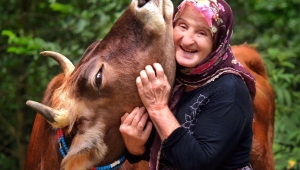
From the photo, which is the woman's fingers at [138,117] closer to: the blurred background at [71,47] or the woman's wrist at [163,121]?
the woman's wrist at [163,121]

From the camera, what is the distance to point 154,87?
2922 mm

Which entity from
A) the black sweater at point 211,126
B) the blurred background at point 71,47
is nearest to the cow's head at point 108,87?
the black sweater at point 211,126

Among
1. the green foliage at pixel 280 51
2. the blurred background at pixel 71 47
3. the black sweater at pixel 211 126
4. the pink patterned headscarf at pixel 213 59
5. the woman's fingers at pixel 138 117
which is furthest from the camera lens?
the green foliage at pixel 280 51

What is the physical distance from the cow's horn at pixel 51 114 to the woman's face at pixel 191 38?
0.67 meters

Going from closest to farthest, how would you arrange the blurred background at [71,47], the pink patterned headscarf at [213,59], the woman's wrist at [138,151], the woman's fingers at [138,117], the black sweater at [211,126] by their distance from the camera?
the black sweater at [211,126] < the pink patterned headscarf at [213,59] < the woman's fingers at [138,117] < the woman's wrist at [138,151] < the blurred background at [71,47]

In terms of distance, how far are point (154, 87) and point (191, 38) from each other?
12.3 inches

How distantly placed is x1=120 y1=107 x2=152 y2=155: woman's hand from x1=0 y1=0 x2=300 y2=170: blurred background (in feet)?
8.25

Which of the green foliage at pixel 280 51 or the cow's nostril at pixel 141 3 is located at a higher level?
the cow's nostril at pixel 141 3

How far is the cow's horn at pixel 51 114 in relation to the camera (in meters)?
2.95

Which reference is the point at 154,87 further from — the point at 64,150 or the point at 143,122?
the point at 64,150

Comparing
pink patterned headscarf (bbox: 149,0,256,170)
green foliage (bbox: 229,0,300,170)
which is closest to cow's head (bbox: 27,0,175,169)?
pink patterned headscarf (bbox: 149,0,256,170)

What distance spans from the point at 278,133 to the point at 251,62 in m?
1.41

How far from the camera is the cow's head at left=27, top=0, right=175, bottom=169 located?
2971 mm

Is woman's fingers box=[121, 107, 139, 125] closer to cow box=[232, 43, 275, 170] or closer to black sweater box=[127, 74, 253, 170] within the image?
black sweater box=[127, 74, 253, 170]
